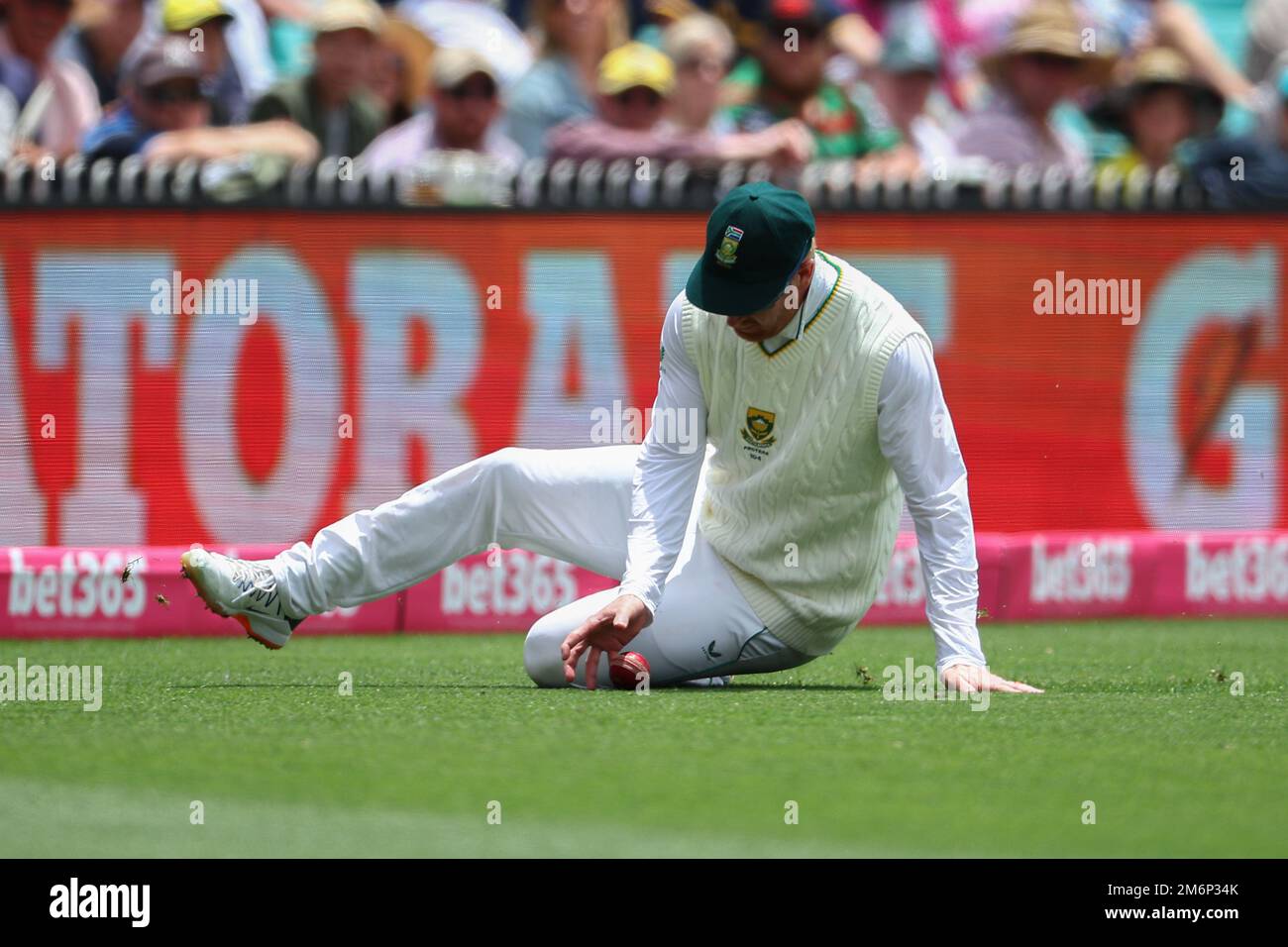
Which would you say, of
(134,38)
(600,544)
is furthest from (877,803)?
(134,38)

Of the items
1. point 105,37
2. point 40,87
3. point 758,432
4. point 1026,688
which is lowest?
point 1026,688

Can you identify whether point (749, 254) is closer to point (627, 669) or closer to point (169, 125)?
→ point (627, 669)

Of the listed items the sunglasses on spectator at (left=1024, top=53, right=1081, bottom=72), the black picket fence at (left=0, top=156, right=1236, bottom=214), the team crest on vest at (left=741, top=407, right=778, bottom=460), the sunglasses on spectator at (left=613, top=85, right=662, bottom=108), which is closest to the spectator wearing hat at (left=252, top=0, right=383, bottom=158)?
the black picket fence at (left=0, top=156, right=1236, bottom=214)

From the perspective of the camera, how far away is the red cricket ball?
691 cm

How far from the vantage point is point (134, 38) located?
12.6 metres

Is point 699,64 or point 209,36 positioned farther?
point 699,64

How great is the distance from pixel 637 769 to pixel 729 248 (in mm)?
1692

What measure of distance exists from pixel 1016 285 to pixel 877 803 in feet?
20.4

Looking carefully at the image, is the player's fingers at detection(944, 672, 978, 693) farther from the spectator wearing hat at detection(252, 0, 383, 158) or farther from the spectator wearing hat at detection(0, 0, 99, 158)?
the spectator wearing hat at detection(0, 0, 99, 158)

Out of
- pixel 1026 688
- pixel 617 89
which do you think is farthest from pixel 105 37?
pixel 1026 688

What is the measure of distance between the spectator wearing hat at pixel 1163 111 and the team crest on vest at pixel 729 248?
7051 mm

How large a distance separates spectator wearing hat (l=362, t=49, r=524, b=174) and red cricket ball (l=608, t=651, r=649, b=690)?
5163 millimetres

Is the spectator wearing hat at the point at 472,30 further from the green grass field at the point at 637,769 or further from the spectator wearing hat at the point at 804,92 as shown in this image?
the green grass field at the point at 637,769

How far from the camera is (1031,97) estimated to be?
12555 mm
